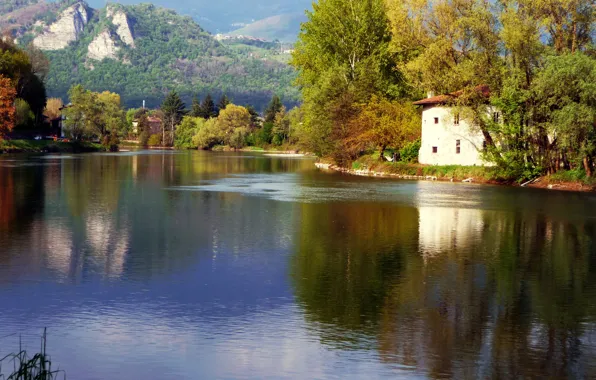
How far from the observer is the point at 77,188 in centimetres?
4762

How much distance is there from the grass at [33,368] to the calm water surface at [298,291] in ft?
1.44

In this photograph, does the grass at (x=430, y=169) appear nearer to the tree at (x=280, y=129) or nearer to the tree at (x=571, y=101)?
the tree at (x=571, y=101)

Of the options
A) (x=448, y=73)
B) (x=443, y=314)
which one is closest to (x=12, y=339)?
(x=443, y=314)

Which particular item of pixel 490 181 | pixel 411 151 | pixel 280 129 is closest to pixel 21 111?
pixel 280 129

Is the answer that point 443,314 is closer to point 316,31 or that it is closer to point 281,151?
point 316,31

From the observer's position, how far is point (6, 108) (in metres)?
106

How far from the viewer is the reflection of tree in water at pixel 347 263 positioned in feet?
52.8

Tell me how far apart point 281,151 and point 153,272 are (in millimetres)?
151347

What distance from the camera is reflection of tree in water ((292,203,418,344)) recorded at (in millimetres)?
16094

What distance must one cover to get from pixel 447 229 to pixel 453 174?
115 feet

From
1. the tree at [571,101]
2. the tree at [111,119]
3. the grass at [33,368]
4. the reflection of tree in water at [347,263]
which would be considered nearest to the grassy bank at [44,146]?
the tree at [111,119]

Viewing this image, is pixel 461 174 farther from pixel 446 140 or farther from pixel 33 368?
pixel 33 368

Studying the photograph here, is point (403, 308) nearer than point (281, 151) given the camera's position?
Yes

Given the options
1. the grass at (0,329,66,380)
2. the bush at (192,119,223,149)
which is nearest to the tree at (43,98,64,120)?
the bush at (192,119,223,149)
